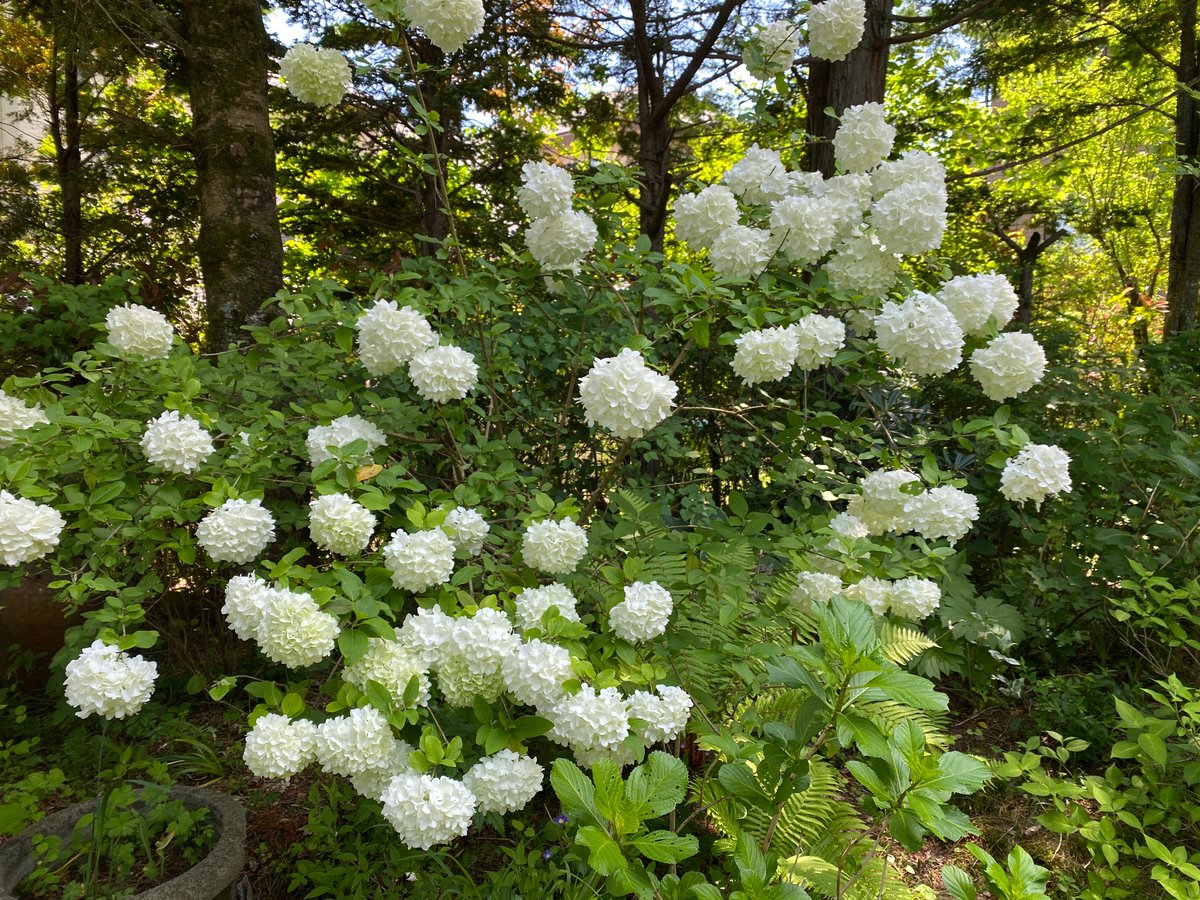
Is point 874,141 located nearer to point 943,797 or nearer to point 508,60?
point 943,797

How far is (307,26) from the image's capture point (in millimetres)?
6207

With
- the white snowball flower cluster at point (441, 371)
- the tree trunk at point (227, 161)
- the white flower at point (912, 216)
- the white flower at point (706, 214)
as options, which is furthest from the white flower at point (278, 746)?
the tree trunk at point (227, 161)

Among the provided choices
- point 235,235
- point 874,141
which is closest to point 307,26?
point 235,235

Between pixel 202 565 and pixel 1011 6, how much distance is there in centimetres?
633

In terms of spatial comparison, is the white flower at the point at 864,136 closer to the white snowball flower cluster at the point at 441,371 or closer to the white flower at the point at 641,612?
the white snowball flower cluster at the point at 441,371

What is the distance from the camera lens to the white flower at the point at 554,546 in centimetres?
185

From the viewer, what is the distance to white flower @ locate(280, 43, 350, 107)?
2270mm

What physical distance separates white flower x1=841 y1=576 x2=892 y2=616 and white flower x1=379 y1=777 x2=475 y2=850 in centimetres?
120

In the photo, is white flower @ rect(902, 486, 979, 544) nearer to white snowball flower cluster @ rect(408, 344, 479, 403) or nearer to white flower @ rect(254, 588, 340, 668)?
white snowball flower cluster @ rect(408, 344, 479, 403)

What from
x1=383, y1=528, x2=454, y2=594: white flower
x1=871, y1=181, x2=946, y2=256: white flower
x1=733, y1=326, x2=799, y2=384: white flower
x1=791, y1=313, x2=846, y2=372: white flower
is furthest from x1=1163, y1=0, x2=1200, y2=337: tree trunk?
x1=383, y1=528, x2=454, y2=594: white flower

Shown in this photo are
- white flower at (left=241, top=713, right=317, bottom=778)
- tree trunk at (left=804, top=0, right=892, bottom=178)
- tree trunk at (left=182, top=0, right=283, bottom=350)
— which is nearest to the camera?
white flower at (left=241, top=713, right=317, bottom=778)

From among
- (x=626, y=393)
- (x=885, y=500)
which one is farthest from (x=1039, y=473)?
(x=626, y=393)

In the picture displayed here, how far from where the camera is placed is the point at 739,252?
2.29m

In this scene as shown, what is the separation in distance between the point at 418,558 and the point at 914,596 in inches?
54.4
